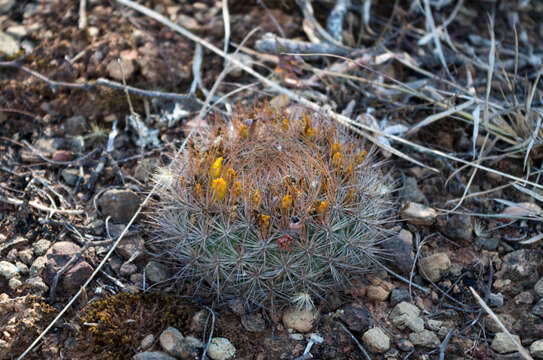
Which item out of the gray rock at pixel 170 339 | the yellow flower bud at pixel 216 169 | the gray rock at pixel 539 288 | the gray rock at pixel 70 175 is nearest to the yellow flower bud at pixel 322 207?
Answer: the yellow flower bud at pixel 216 169

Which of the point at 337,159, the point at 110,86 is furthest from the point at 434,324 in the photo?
the point at 110,86

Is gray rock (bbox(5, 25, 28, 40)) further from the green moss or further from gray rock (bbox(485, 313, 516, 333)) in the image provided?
gray rock (bbox(485, 313, 516, 333))

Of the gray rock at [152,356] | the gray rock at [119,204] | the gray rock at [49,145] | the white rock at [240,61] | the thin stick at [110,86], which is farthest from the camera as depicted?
the white rock at [240,61]

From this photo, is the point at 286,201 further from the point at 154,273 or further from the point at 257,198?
the point at 154,273

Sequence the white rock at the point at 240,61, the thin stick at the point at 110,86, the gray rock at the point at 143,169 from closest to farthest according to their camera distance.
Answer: the gray rock at the point at 143,169 → the thin stick at the point at 110,86 → the white rock at the point at 240,61

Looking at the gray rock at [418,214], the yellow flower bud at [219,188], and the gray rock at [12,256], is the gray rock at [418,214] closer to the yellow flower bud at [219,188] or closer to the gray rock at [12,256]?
the yellow flower bud at [219,188]

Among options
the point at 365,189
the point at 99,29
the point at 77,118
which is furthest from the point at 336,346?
the point at 99,29

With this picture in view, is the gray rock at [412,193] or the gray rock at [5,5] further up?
the gray rock at [5,5]
